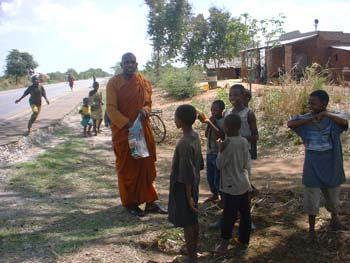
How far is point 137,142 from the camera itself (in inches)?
192

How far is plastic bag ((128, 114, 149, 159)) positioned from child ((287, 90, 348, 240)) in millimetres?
1732

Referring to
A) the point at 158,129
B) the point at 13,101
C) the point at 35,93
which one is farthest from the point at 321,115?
the point at 13,101

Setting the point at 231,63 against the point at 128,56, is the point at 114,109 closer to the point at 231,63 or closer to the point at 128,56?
the point at 128,56

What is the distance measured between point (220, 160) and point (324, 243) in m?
1.26

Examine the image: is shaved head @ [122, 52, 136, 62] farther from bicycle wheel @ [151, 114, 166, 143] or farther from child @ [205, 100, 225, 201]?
bicycle wheel @ [151, 114, 166, 143]

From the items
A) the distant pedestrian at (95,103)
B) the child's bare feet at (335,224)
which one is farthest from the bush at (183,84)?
the child's bare feet at (335,224)

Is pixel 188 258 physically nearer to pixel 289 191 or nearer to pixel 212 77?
pixel 289 191

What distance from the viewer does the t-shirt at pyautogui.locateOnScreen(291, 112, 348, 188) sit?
3840 millimetres

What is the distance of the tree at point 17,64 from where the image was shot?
210ft

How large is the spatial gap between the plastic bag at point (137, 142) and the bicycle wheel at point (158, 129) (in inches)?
224

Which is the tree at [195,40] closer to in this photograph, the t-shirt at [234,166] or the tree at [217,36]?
the tree at [217,36]

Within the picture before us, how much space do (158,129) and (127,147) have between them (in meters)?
6.02

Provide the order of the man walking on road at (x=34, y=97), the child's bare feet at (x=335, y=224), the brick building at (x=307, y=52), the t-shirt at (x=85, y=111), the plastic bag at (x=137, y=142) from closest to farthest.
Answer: the child's bare feet at (x=335, y=224)
the plastic bag at (x=137, y=142)
the man walking on road at (x=34, y=97)
the t-shirt at (x=85, y=111)
the brick building at (x=307, y=52)

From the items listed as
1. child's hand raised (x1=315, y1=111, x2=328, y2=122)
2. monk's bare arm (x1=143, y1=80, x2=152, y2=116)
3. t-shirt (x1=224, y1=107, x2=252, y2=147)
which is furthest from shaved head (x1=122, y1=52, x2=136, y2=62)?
child's hand raised (x1=315, y1=111, x2=328, y2=122)
